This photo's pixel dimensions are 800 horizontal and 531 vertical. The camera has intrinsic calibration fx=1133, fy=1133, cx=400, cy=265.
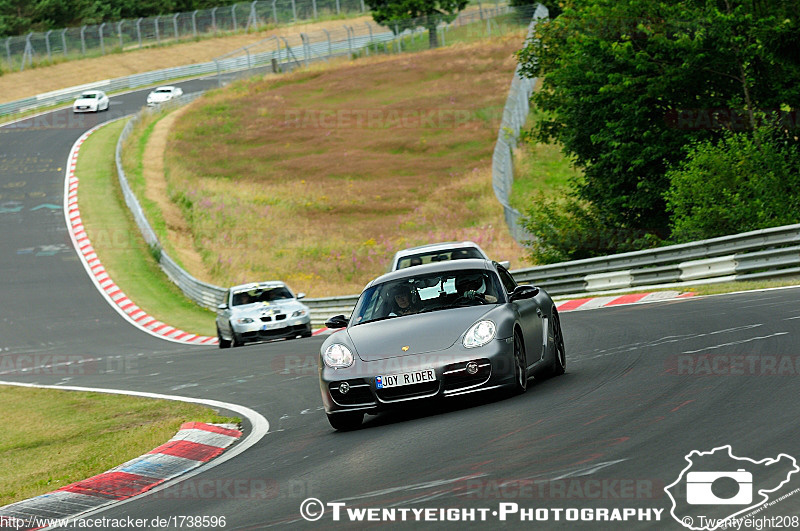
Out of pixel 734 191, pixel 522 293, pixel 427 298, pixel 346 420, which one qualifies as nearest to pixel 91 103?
pixel 734 191

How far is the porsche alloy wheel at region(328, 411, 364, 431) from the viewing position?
33.3 feet

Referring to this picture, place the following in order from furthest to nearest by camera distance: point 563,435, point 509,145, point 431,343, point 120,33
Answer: point 120,33 → point 509,145 → point 431,343 → point 563,435

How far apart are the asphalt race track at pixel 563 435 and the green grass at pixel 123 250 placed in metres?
15.6

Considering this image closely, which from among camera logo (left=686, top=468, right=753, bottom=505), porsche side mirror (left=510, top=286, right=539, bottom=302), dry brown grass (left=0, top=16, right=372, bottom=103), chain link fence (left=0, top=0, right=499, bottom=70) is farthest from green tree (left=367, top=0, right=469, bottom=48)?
camera logo (left=686, top=468, right=753, bottom=505)

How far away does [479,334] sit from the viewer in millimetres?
9984

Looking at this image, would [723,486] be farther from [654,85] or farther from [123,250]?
[123,250]

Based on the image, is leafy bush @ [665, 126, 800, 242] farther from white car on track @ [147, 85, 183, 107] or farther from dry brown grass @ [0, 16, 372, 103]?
dry brown grass @ [0, 16, 372, 103]

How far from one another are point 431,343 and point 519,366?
934 millimetres

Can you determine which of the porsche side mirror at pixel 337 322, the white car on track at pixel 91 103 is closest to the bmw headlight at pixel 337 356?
the porsche side mirror at pixel 337 322

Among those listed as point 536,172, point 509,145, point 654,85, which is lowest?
point 536,172

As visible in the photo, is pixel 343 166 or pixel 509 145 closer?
pixel 509 145

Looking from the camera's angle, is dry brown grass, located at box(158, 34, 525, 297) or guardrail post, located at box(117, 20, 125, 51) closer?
dry brown grass, located at box(158, 34, 525, 297)

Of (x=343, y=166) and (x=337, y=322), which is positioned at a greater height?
(x=337, y=322)

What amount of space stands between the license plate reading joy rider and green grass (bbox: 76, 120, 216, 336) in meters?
20.6
